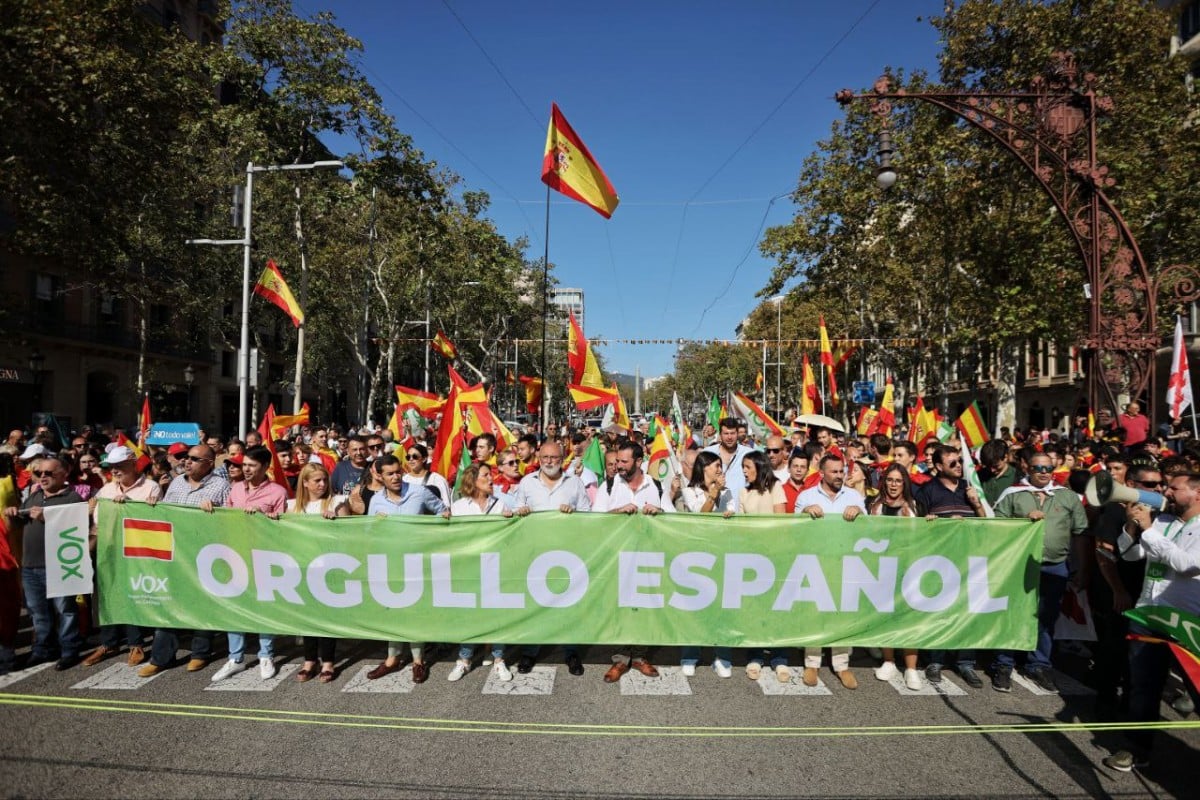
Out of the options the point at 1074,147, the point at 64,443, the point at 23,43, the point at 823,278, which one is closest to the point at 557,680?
the point at 64,443

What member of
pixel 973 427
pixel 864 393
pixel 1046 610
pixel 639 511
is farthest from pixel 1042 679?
pixel 864 393

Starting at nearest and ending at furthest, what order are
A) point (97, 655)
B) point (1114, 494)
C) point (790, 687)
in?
point (1114, 494) → point (790, 687) → point (97, 655)

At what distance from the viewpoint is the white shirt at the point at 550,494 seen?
5898mm

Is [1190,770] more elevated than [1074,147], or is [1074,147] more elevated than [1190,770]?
[1074,147]

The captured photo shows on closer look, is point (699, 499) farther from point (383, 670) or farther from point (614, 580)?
point (383, 670)

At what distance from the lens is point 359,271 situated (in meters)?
34.8

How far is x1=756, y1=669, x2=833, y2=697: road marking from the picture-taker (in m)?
5.18

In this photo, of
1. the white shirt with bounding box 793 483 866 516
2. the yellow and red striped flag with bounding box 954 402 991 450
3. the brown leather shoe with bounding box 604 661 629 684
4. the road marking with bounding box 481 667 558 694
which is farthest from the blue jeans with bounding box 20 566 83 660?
the yellow and red striped flag with bounding box 954 402 991 450

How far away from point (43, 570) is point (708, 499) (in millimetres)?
5234

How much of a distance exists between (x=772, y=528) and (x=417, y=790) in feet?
9.71

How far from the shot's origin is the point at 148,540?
564cm

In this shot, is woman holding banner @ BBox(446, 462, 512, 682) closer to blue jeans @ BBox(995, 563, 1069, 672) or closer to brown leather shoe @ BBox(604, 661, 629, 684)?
brown leather shoe @ BBox(604, 661, 629, 684)

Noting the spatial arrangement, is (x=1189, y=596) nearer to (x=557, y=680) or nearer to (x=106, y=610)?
(x=557, y=680)

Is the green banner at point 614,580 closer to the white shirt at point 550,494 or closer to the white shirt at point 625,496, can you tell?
the white shirt at point 625,496
